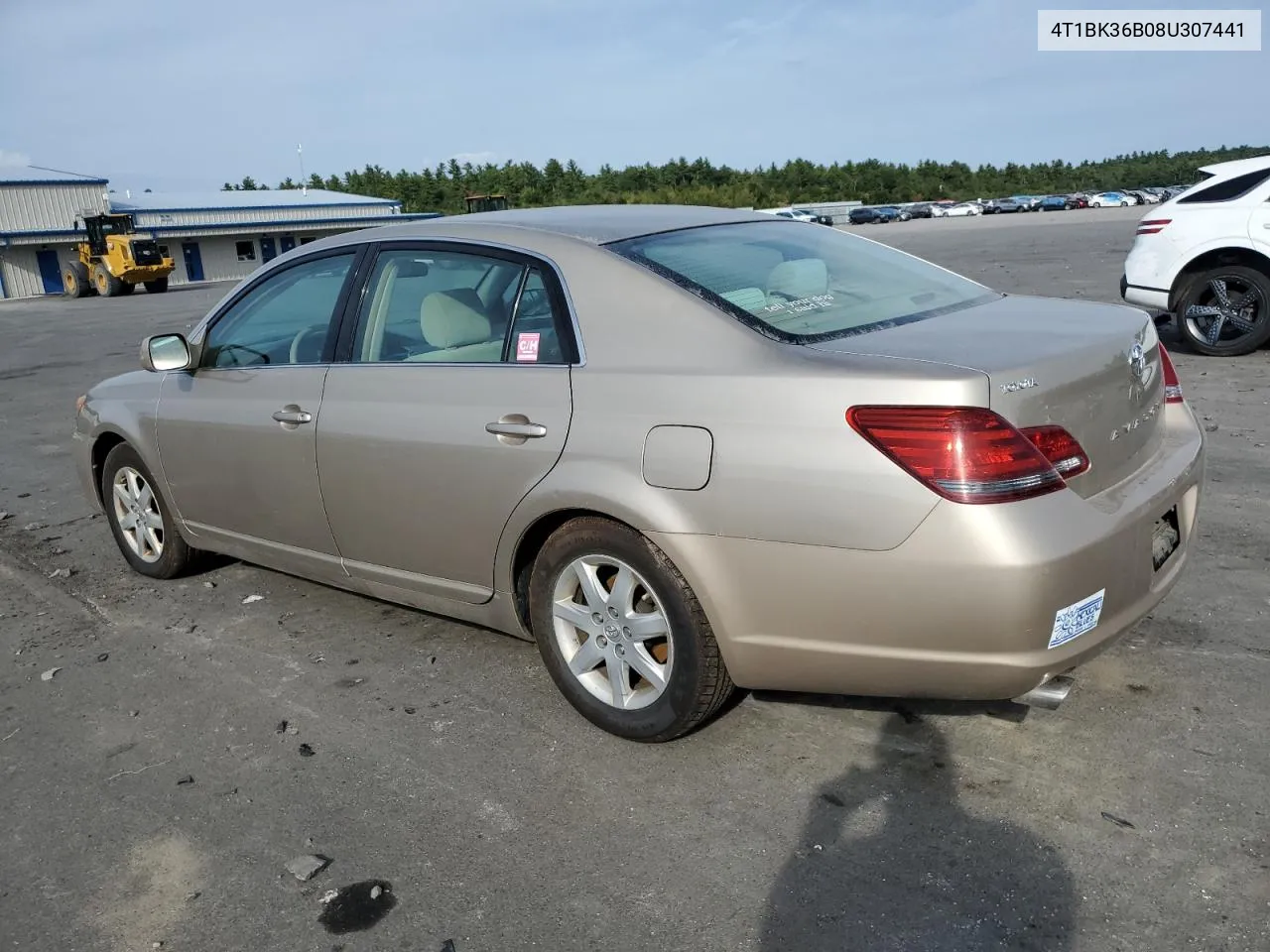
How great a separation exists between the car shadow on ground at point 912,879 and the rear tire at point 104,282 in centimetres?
3999

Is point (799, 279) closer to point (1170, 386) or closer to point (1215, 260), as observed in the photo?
point (1170, 386)

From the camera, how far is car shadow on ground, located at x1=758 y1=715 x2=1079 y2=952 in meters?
2.42

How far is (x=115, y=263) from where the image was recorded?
37.2 metres

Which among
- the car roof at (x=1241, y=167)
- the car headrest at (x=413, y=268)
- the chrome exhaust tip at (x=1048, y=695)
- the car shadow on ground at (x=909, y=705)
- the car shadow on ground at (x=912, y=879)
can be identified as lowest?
the car shadow on ground at (x=912, y=879)

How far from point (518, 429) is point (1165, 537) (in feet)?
6.48

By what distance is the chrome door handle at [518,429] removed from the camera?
334 centimetres

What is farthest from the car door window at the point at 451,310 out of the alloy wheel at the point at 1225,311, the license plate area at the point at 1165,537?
the alloy wheel at the point at 1225,311

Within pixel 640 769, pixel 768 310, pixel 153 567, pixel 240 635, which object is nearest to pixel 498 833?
pixel 640 769

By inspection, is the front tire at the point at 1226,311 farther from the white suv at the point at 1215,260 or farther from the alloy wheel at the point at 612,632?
the alloy wheel at the point at 612,632

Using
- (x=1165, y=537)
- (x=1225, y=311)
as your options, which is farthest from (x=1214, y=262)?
(x=1165, y=537)

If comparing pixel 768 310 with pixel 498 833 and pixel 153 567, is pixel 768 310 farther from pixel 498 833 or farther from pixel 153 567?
pixel 153 567

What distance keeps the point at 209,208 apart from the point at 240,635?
54.7m

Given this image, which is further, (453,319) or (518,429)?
(453,319)

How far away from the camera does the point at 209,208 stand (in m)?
53.6
